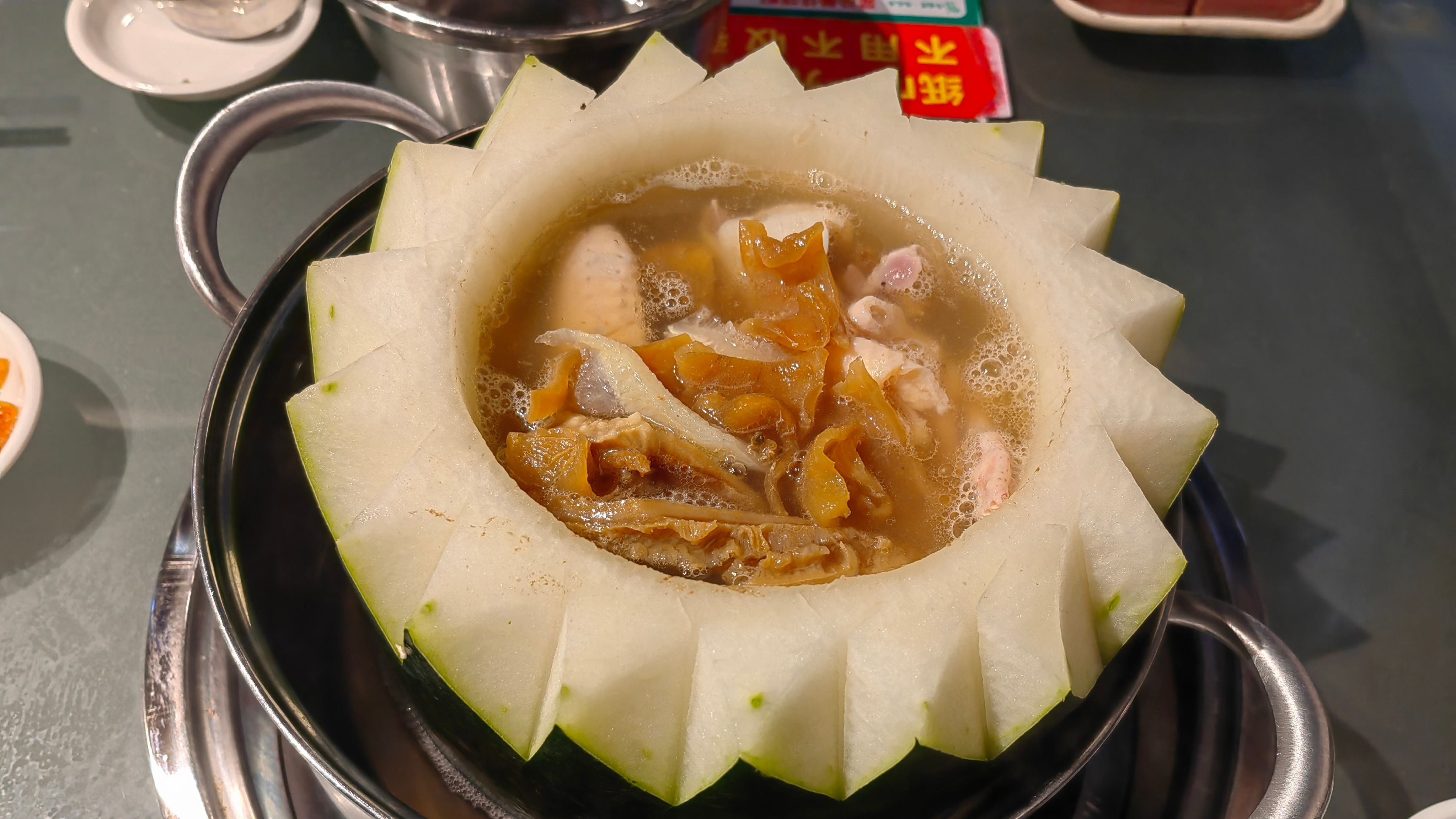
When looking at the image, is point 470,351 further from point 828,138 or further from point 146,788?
point 146,788

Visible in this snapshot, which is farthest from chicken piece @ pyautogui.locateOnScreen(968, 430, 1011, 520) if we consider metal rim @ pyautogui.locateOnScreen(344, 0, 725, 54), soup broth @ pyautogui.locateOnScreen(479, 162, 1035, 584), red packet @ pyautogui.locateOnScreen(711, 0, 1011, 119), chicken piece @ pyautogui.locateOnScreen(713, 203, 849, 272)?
red packet @ pyautogui.locateOnScreen(711, 0, 1011, 119)

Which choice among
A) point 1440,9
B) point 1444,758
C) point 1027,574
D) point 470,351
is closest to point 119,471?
point 470,351

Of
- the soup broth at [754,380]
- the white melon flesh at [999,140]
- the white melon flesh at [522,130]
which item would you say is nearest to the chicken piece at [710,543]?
the soup broth at [754,380]

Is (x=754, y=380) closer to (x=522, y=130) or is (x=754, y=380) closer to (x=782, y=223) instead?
(x=782, y=223)

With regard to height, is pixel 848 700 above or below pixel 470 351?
below

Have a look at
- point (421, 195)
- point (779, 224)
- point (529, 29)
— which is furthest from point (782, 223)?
point (529, 29)

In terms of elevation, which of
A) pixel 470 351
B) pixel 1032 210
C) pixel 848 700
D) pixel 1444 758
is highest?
pixel 1032 210

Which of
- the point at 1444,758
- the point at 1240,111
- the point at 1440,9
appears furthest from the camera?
the point at 1440,9

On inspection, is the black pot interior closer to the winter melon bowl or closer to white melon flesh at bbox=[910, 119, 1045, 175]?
the winter melon bowl
